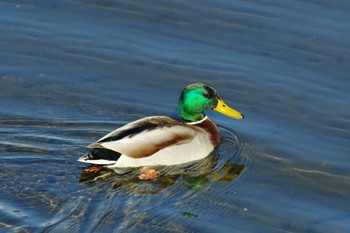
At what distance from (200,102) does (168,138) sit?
0.83 metres

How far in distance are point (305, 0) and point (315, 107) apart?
9.26 feet

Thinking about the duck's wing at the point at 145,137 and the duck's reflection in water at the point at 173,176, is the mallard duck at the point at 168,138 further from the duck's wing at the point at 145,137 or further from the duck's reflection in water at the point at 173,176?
the duck's reflection in water at the point at 173,176

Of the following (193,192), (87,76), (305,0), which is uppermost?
(305,0)

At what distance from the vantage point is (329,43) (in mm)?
13406

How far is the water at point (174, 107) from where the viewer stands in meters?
9.77

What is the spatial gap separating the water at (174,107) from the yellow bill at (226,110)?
0.21 metres

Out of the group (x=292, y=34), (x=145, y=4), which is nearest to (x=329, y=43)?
(x=292, y=34)

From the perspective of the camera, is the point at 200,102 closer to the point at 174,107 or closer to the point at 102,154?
the point at 174,107

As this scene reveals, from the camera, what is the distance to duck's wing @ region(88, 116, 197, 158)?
1076cm

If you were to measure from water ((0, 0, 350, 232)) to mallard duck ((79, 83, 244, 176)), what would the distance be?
169mm

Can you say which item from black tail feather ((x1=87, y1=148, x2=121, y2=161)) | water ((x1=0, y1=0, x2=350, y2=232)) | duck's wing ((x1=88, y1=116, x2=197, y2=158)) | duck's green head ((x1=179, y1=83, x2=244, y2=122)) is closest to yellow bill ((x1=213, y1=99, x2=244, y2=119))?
duck's green head ((x1=179, y1=83, x2=244, y2=122))

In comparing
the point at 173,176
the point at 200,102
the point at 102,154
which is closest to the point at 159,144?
the point at 173,176

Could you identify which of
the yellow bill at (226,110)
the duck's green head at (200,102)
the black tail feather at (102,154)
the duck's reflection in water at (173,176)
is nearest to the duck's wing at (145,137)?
the black tail feather at (102,154)

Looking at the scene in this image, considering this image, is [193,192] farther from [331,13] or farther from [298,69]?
[331,13]
